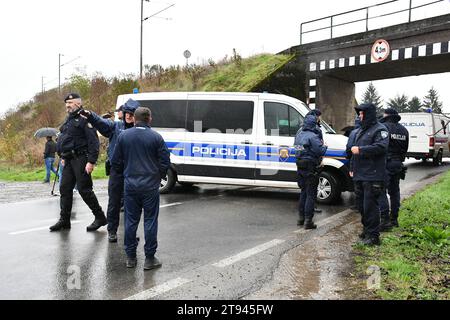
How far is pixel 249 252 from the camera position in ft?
16.4

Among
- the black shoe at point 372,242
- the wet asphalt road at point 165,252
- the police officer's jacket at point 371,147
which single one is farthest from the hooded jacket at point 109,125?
the black shoe at point 372,242

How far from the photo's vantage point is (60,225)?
20.2 feet

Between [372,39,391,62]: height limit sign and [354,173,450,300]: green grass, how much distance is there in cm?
944

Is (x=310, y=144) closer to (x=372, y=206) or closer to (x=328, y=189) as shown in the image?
(x=372, y=206)

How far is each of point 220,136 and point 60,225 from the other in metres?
3.93

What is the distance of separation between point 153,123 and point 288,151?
10.5ft

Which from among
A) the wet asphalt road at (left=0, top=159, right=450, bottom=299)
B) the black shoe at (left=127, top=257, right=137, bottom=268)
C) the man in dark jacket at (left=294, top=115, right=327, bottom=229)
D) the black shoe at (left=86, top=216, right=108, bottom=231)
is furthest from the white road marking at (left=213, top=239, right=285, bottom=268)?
the black shoe at (left=86, top=216, right=108, bottom=231)

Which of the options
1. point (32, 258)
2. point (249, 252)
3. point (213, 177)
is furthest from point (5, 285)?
point (213, 177)

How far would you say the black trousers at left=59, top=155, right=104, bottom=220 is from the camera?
19.8 feet

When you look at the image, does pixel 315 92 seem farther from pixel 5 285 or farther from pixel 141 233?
pixel 5 285

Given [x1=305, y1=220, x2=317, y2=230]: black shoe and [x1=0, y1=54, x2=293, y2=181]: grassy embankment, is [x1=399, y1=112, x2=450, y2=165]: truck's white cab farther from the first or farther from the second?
[x1=305, y1=220, x2=317, y2=230]: black shoe

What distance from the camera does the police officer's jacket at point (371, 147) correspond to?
5113 mm

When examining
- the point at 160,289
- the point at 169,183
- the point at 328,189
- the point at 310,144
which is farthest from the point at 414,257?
the point at 169,183

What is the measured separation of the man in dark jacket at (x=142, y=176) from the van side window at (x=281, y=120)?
14.3ft
